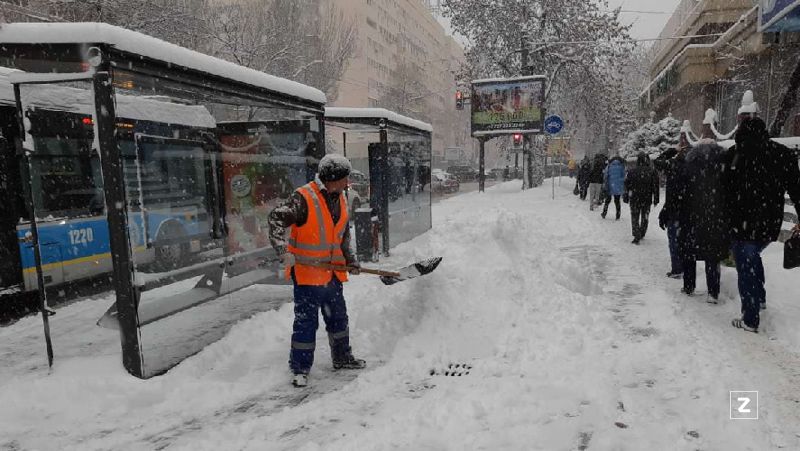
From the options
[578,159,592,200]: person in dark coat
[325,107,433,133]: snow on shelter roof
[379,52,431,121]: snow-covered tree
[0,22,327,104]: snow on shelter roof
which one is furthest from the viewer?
[379,52,431,121]: snow-covered tree

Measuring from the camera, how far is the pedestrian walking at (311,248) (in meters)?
3.98

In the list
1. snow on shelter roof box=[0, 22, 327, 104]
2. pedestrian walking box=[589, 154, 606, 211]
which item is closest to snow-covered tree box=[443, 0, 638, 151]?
pedestrian walking box=[589, 154, 606, 211]

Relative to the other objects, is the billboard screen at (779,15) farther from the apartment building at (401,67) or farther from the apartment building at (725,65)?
the apartment building at (401,67)

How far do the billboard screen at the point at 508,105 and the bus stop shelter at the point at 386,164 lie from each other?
13858 mm

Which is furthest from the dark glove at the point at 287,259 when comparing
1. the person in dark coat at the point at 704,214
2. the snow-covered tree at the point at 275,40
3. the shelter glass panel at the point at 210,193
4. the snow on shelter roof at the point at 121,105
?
the snow-covered tree at the point at 275,40

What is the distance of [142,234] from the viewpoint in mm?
6641

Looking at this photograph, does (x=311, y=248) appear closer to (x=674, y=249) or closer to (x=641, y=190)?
(x=674, y=249)

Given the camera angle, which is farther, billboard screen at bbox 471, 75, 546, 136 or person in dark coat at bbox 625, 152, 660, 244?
billboard screen at bbox 471, 75, 546, 136

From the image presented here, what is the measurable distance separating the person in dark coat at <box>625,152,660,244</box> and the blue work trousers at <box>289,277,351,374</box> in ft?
24.9

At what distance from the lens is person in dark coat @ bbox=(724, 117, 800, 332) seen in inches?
183

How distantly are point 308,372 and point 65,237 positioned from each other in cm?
534

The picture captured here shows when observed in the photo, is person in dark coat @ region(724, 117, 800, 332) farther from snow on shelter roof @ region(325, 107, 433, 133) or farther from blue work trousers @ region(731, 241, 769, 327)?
snow on shelter roof @ region(325, 107, 433, 133)

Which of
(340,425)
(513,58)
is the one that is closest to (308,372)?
(340,425)

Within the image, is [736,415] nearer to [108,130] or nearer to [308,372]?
[308,372]
